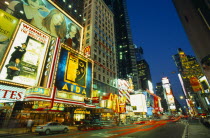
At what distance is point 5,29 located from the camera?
19.7 meters

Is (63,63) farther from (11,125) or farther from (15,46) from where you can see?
(11,125)

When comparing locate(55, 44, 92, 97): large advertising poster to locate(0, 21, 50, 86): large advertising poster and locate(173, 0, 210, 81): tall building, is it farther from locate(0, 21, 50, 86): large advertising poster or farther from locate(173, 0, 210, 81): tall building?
locate(173, 0, 210, 81): tall building

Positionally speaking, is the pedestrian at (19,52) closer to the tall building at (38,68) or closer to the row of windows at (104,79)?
the tall building at (38,68)

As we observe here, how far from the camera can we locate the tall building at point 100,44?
43125mm

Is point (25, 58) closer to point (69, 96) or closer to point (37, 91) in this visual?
point (37, 91)

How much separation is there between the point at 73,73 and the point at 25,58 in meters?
10.2

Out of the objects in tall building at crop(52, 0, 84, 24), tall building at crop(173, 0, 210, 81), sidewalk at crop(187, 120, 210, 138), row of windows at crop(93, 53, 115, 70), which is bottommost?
sidewalk at crop(187, 120, 210, 138)

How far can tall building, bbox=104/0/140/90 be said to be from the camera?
99.8m

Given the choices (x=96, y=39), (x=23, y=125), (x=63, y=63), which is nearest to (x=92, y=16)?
(x=96, y=39)

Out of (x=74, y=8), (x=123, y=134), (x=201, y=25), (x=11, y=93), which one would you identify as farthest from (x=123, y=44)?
(x=201, y=25)

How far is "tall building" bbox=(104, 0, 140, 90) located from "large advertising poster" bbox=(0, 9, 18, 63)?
8224 cm

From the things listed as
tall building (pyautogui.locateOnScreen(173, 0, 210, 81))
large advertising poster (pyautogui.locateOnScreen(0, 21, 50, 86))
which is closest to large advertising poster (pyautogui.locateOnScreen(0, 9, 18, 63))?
large advertising poster (pyautogui.locateOnScreen(0, 21, 50, 86))

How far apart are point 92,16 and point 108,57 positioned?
19214 mm

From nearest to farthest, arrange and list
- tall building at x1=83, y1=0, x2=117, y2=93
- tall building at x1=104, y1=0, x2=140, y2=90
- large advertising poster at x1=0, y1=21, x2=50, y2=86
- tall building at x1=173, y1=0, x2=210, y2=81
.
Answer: tall building at x1=173, y1=0, x2=210, y2=81, large advertising poster at x1=0, y1=21, x2=50, y2=86, tall building at x1=83, y1=0, x2=117, y2=93, tall building at x1=104, y1=0, x2=140, y2=90
